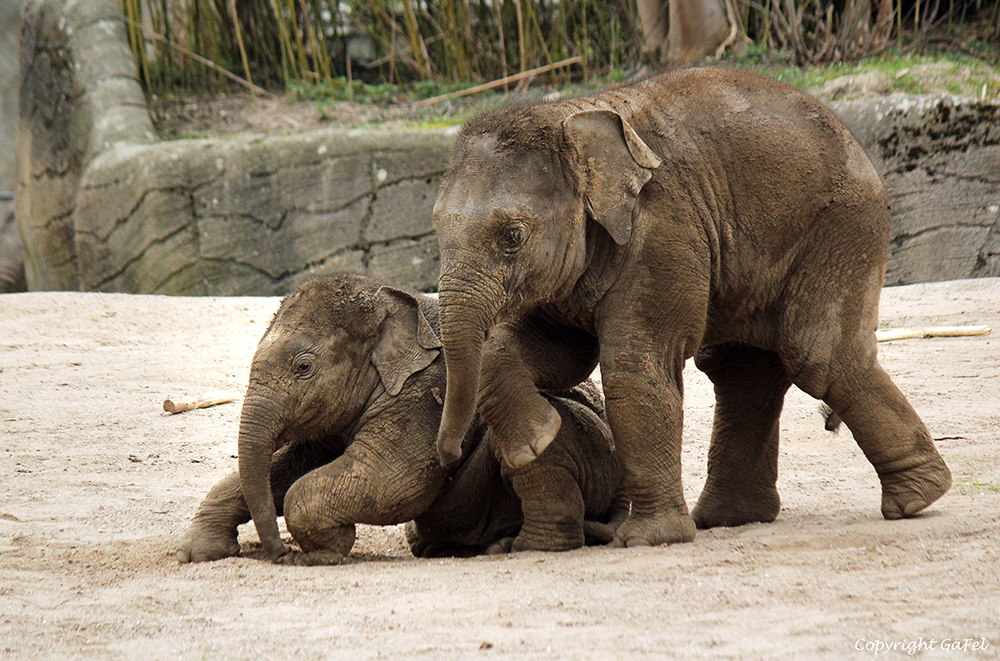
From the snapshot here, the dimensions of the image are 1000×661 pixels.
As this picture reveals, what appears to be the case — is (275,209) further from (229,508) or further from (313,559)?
(313,559)

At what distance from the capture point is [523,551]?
5.09m

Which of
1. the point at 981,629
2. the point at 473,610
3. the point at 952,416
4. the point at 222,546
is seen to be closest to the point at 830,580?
the point at 981,629

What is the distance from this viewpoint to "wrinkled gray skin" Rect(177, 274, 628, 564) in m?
4.91

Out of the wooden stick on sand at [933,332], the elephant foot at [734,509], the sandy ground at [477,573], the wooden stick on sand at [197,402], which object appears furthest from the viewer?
the wooden stick on sand at [933,332]

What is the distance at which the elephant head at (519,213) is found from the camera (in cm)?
452

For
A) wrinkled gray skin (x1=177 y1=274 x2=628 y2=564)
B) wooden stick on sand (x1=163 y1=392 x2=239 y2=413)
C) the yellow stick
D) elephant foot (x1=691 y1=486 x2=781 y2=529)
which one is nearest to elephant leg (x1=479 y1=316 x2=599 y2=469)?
wrinkled gray skin (x1=177 y1=274 x2=628 y2=564)

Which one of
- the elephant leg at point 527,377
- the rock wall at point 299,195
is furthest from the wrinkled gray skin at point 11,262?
the elephant leg at point 527,377

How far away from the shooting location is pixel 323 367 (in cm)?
503

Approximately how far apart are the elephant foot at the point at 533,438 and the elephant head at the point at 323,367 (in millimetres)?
581

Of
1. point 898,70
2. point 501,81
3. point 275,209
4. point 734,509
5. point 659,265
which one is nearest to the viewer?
point 659,265

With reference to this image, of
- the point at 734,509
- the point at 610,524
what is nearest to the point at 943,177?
the point at 734,509

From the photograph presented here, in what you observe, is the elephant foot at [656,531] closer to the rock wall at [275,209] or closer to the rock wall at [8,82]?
the rock wall at [275,209]

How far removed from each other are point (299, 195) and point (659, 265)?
8099mm

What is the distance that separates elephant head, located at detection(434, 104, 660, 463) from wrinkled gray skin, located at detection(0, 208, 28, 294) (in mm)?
14265
